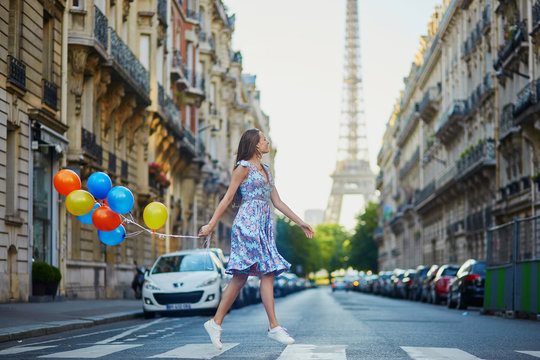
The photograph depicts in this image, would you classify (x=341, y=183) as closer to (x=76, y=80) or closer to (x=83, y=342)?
(x=76, y=80)

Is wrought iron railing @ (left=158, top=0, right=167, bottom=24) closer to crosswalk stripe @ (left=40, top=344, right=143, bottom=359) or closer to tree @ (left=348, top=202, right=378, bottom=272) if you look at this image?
crosswalk stripe @ (left=40, top=344, right=143, bottom=359)

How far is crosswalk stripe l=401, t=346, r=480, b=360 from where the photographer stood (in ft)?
29.7

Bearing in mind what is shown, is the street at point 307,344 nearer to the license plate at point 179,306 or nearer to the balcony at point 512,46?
the license plate at point 179,306

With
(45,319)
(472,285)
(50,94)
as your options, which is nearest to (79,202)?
(45,319)

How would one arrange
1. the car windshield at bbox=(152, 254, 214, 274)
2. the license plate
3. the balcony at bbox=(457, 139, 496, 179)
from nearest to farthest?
the license plate, the car windshield at bbox=(152, 254, 214, 274), the balcony at bbox=(457, 139, 496, 179)

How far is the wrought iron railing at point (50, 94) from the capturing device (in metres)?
25.8

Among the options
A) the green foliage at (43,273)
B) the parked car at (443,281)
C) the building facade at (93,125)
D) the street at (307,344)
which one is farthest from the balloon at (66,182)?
the parked car at (443,281)

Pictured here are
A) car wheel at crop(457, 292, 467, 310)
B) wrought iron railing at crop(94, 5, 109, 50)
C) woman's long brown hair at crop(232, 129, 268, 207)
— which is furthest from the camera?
wrought iron railing at crop(94, 5, 109, 50)

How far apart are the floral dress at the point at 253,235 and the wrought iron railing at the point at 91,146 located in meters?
19.9

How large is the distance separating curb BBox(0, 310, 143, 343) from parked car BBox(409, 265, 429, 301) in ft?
74.3

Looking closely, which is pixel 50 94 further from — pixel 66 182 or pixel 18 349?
pixel 18 349

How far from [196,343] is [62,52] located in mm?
18200

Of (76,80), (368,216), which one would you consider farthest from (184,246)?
(368,216)

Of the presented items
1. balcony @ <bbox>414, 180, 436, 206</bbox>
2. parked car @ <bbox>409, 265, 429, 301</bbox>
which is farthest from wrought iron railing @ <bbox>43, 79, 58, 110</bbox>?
balcony @ <bbox>414, 180, 436, 206</bbox>
